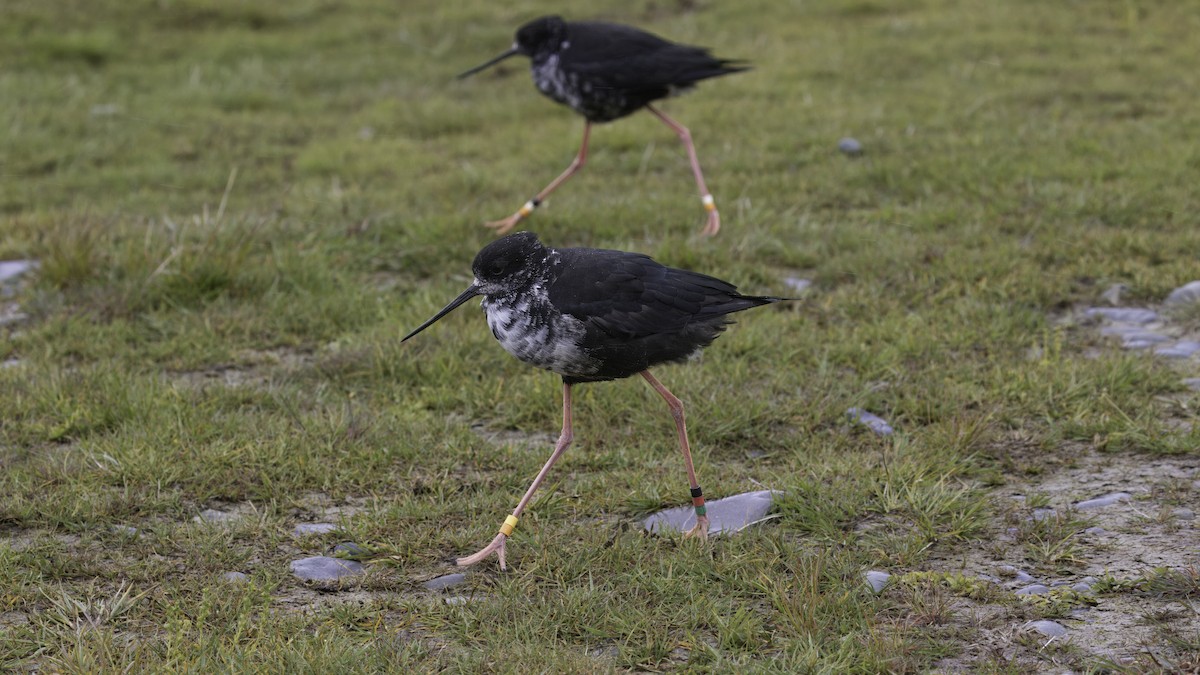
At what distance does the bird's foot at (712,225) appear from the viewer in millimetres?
7145

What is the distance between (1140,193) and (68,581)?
262 inches

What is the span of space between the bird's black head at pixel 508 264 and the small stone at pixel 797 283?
2602mm

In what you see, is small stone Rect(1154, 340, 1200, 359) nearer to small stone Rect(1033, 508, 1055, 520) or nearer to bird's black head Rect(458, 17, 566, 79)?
small stone Rect(1033, 508, 1055, 520)

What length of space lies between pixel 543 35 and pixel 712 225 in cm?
187

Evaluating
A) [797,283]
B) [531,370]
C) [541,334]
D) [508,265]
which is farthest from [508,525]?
[797,283]

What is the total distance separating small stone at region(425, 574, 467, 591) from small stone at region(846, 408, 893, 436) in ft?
6.68

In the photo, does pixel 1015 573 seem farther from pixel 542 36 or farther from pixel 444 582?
pixel 542 36

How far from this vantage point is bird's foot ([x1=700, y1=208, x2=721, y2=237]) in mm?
7145

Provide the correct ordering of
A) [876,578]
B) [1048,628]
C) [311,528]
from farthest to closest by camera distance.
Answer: [311,528] → [876,578] → [1048,628]

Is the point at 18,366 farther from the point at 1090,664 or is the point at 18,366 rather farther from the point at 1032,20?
the point at 1032,20

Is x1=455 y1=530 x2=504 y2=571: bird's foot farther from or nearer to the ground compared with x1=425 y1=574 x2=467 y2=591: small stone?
farther from the ground

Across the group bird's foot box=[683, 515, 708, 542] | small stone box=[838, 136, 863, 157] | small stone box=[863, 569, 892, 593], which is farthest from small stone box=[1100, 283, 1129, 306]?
bird's foot box=[683, 515, 708, 542]

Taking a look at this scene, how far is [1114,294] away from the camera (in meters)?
6.27

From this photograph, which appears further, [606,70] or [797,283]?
[606,70]
